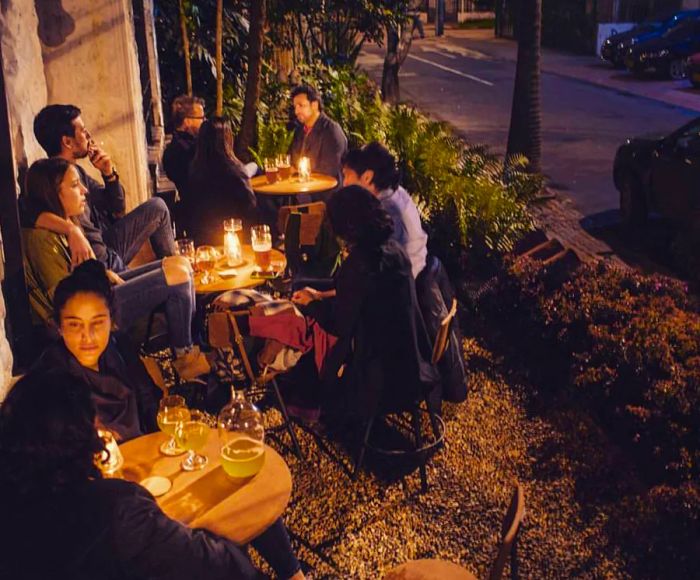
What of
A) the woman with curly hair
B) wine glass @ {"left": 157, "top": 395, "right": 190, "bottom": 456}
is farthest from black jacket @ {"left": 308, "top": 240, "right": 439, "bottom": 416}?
wine glass @ {"left": 157, "top": 395, "right": 190, "bottom": 456}

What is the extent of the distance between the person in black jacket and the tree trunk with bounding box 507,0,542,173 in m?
9.82

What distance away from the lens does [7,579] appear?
2311 millimetres

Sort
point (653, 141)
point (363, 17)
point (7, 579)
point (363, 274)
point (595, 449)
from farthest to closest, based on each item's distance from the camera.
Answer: point (363, 17) < point (653, 141) < point (595, 449) < point (363, 274) < point (7, 579)

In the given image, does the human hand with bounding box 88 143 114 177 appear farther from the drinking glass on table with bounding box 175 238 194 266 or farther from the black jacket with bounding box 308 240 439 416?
the black jacket with bounding box 308 240 439 416

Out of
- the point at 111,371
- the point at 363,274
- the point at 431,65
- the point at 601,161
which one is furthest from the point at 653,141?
the point at 431,65

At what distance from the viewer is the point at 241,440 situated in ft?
10.3

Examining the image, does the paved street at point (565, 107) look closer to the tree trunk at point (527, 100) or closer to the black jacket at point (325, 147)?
the tree trunk at point (527, 100)

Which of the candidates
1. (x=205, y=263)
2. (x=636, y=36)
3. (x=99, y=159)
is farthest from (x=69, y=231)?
(x=636, y=36)

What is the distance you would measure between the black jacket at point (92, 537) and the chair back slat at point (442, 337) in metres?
2.27

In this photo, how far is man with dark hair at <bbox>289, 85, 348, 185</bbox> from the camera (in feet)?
26.8

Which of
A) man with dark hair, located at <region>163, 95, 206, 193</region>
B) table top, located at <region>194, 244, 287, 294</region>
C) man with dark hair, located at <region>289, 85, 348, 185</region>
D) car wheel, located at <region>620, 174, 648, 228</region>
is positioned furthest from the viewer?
car wheel, located at <region>620, 174, 648, 228</region>

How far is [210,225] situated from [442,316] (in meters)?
2.35

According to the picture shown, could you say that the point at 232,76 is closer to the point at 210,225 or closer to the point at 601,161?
the point at 601,161

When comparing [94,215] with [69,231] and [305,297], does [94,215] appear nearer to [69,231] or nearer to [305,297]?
[69,231]
